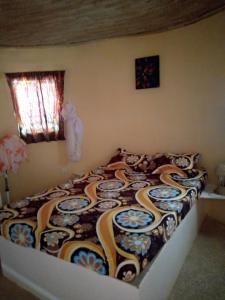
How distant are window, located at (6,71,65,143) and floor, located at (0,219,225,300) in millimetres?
1937

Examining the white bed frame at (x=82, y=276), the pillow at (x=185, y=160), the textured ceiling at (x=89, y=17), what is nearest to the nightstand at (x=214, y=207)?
the pillow at (x=185, y=160)

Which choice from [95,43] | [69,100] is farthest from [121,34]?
[69,100]

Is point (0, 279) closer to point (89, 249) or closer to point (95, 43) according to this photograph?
point (89, 249)

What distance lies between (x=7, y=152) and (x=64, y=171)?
1012 millimetres

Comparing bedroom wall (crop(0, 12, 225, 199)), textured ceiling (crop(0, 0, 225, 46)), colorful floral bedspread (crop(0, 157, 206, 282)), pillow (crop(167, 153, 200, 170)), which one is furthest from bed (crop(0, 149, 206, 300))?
textured ceiling (crop(0, 0, 225, 46))

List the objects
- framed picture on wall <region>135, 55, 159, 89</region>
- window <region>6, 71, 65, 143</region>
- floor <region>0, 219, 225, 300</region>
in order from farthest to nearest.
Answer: window <region>6, 71, 65, 143</region>, framed picture on wall <region>135, 55, 159, 89</region>, floor <region>0, 219, 225, 300</region>

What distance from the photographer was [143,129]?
10.7 ft

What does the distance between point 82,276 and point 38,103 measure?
2.45 m

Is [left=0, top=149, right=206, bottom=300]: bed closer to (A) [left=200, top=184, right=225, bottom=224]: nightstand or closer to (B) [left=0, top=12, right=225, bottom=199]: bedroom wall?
(A) [left=200, top=184, right=225, bottom=224]: nightstand

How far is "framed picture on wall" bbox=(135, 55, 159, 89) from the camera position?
3.01 m

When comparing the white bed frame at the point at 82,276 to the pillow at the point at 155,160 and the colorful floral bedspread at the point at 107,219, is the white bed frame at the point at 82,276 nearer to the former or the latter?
the colorful floral bedspread at the point at 107,219

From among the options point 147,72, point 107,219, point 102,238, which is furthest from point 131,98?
point 102,238

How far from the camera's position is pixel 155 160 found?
115 inches

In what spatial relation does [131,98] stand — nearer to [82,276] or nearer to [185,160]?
[185,160]
